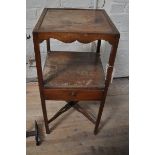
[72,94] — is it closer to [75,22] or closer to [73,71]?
[73,71]

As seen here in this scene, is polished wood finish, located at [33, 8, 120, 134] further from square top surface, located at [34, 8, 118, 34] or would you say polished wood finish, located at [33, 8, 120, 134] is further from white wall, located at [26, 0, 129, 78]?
white wall, located at [26, 0, 129, 78]

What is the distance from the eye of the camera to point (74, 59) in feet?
4.03

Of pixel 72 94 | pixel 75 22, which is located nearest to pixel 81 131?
pixel 72 94

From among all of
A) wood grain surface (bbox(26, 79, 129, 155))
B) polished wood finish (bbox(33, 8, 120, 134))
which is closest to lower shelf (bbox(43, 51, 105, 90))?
polished wood finish (bbox(33, 8, 120, 134))

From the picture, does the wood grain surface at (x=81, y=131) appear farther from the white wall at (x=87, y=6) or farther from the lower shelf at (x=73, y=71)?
the lower shelf at (x=73, y=71)

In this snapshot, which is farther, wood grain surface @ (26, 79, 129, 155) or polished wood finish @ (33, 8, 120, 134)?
wood grain surface @ (26, 79, 129, 155)

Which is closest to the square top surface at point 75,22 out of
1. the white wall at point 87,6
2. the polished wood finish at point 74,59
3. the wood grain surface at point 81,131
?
the polished wood finish at point 74,59

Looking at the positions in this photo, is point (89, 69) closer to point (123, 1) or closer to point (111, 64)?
point (111, 64)

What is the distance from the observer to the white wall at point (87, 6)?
4.37ft

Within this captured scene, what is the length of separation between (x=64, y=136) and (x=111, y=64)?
59cm

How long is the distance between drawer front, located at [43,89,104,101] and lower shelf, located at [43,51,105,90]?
0.8 inches

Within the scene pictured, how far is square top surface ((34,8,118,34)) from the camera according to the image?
2.87 feet

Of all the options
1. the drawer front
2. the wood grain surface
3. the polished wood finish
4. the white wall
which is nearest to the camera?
the polished wood finish
